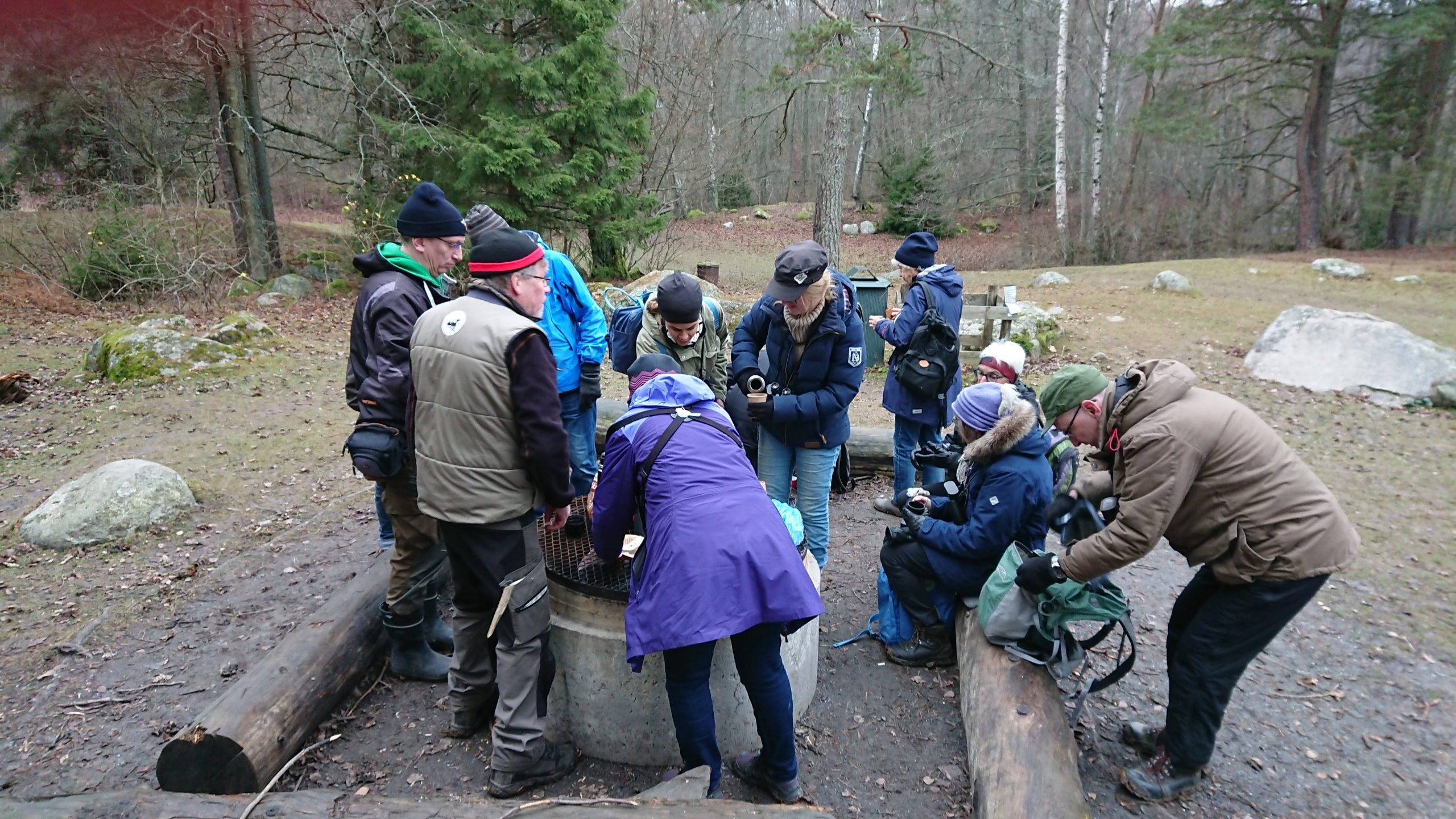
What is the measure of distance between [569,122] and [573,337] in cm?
1008

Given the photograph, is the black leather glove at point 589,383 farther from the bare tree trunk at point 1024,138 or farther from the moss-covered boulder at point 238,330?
the bare tree trunk at point 1024,138

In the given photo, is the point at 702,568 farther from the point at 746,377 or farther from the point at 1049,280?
the point at 1049,280

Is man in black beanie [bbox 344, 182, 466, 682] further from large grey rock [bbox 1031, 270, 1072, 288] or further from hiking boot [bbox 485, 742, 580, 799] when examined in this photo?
large grey rock [bbox 1031, 270, 1072, 288]

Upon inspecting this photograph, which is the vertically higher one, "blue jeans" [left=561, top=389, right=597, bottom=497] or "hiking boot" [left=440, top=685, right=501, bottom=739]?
"blue jeans" [left=561, top=389, right=597, bottom=497]

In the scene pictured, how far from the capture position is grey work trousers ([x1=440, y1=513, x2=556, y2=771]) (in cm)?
293

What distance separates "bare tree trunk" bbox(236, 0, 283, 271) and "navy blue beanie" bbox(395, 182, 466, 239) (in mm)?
12174

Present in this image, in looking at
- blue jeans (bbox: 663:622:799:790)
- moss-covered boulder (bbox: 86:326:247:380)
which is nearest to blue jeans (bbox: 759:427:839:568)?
blue jeans (bbox: 663:622:799:790)

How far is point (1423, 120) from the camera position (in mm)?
18688

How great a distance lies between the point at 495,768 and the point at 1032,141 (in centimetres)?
2899

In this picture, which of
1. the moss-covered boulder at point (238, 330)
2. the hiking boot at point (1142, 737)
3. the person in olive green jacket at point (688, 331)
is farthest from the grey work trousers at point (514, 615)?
the moss-covered boulder at point (238, 330)

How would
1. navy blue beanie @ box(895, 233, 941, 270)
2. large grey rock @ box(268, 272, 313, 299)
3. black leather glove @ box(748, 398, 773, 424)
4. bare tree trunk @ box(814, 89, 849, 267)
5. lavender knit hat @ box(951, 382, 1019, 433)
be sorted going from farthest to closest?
bare tree trunk @ box(814, 89, 849, 267)
large grey rock @ box(268, 272, 313, 299)
navy blue beanie @ box(895, 233, 941, 270)
black leather glove @ box(748, 398, 773, 424)
lavender knit hat @ box(951, 382, 1019, 433)

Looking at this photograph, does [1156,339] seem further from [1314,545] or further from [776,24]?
[776,24]

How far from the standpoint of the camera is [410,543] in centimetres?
355

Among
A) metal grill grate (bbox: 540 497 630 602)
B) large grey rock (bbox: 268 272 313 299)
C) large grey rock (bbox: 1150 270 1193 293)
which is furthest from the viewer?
large grey rock (bbox: 1150 270 1193 293)
